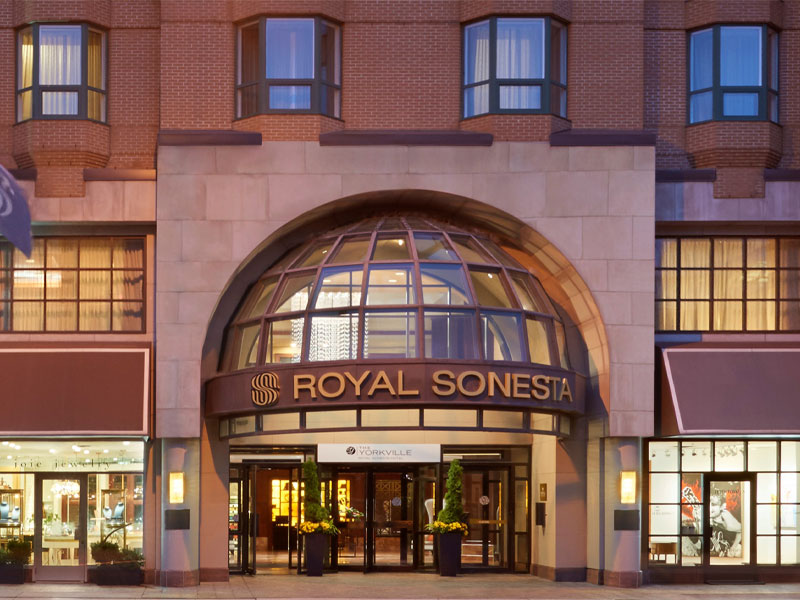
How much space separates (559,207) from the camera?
26.0 meters

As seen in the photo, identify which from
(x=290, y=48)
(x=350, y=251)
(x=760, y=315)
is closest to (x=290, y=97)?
(x=290, y=48)

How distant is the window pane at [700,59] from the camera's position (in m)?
27.1

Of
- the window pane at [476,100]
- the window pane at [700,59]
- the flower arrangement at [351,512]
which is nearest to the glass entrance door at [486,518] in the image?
the flower arrangement at [351,512]

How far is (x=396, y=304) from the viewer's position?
960 inches

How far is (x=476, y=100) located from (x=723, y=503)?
1020cm

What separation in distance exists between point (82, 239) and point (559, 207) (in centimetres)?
1024

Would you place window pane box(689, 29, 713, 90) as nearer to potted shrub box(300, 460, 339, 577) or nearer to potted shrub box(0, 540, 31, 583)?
potted shrub box(300, 460, 339, 577)

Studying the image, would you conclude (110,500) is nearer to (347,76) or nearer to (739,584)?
(347,76)

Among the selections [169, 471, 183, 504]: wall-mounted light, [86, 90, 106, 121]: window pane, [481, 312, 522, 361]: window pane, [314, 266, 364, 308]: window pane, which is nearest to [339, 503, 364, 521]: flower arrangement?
[169, 471, 183, 504]: wall-mounted light

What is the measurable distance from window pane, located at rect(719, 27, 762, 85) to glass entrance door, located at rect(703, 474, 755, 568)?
861 cm

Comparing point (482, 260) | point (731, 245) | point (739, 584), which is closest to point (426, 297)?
point (482, 260)

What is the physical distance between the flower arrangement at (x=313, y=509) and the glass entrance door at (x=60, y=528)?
4.68m

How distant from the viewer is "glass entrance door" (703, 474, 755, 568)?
87.3 feet

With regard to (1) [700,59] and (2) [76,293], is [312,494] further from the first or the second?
(1) [700,59]
